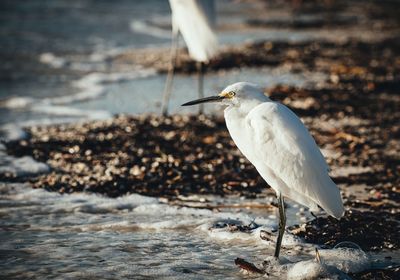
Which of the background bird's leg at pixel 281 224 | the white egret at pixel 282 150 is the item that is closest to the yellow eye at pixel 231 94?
the white egret at pixel 282 150

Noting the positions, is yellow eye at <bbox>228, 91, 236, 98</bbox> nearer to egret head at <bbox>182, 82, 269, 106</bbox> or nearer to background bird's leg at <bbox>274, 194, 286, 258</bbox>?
egret head at <bbox>182, 82, 269, 106</bbox>

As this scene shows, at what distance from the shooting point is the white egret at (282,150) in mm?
3621

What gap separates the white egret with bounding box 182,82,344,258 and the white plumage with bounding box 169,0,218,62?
399 centimetres

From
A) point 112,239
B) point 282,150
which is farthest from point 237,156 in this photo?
Result: point 282,150

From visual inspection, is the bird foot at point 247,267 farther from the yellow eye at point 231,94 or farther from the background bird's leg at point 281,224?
the yellow eye at point 231,94

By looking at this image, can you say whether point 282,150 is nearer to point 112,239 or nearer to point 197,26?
point 112,239

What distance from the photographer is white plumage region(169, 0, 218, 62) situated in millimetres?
7605

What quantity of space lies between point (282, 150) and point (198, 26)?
4.28 metres

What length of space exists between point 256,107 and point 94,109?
4.77 metres

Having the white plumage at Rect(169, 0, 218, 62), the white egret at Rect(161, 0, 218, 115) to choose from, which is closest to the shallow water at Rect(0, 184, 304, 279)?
the white egret at Rect(161, 0, 218, 115)

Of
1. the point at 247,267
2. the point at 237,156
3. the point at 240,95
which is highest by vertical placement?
the point at 240,95

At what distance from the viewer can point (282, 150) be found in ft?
12.0

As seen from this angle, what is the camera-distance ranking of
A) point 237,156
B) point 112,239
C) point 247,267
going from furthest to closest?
point 237,156, point 112,239, point 247,267

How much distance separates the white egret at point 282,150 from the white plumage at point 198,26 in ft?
13.1
